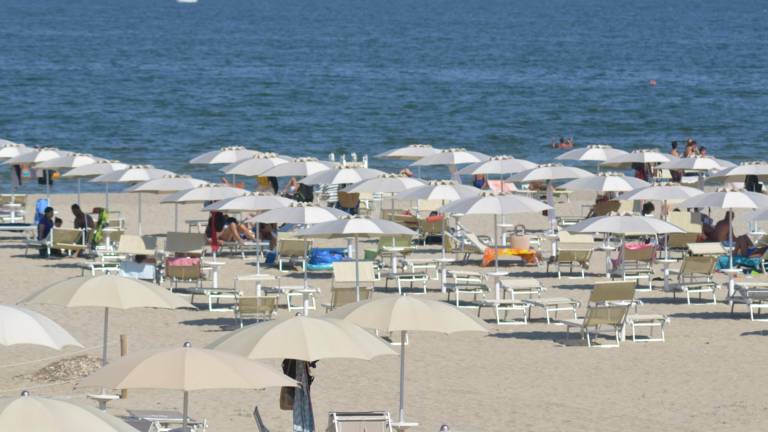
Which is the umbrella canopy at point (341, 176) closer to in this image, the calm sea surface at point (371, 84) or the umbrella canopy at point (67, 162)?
the umbrella canopy at point (67, 162)

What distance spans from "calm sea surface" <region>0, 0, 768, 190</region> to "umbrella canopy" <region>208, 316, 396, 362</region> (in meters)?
30.4

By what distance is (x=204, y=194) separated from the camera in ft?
70.0

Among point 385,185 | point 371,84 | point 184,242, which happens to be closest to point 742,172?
point 385,185

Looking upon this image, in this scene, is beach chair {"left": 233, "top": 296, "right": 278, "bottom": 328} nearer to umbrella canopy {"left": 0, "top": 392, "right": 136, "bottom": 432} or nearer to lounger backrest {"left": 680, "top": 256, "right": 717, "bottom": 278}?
lounger backrest {"left": 680, "top": 256, "right": 717, "bottom": 278}

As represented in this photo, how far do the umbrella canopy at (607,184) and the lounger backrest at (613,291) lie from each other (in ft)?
21.8

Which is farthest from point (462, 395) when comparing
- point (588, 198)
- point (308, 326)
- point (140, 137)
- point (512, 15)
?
point (512, 15)

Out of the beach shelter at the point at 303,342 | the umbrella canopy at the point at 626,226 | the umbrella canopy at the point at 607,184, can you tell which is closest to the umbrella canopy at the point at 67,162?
the umbrella canopy at the point at 607,184

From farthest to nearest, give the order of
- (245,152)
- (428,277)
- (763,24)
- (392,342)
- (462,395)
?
(763,24)
(245,152)
(428,277)
(392,342)
(462,395)

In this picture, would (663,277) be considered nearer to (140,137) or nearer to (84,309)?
(84,309)

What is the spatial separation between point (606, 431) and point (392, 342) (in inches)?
165

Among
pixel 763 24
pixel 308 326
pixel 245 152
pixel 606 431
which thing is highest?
pixel 763 24

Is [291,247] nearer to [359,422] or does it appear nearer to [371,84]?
[359,422]

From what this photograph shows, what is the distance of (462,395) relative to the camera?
45.0 ft

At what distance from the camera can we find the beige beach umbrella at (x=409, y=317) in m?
11.4
